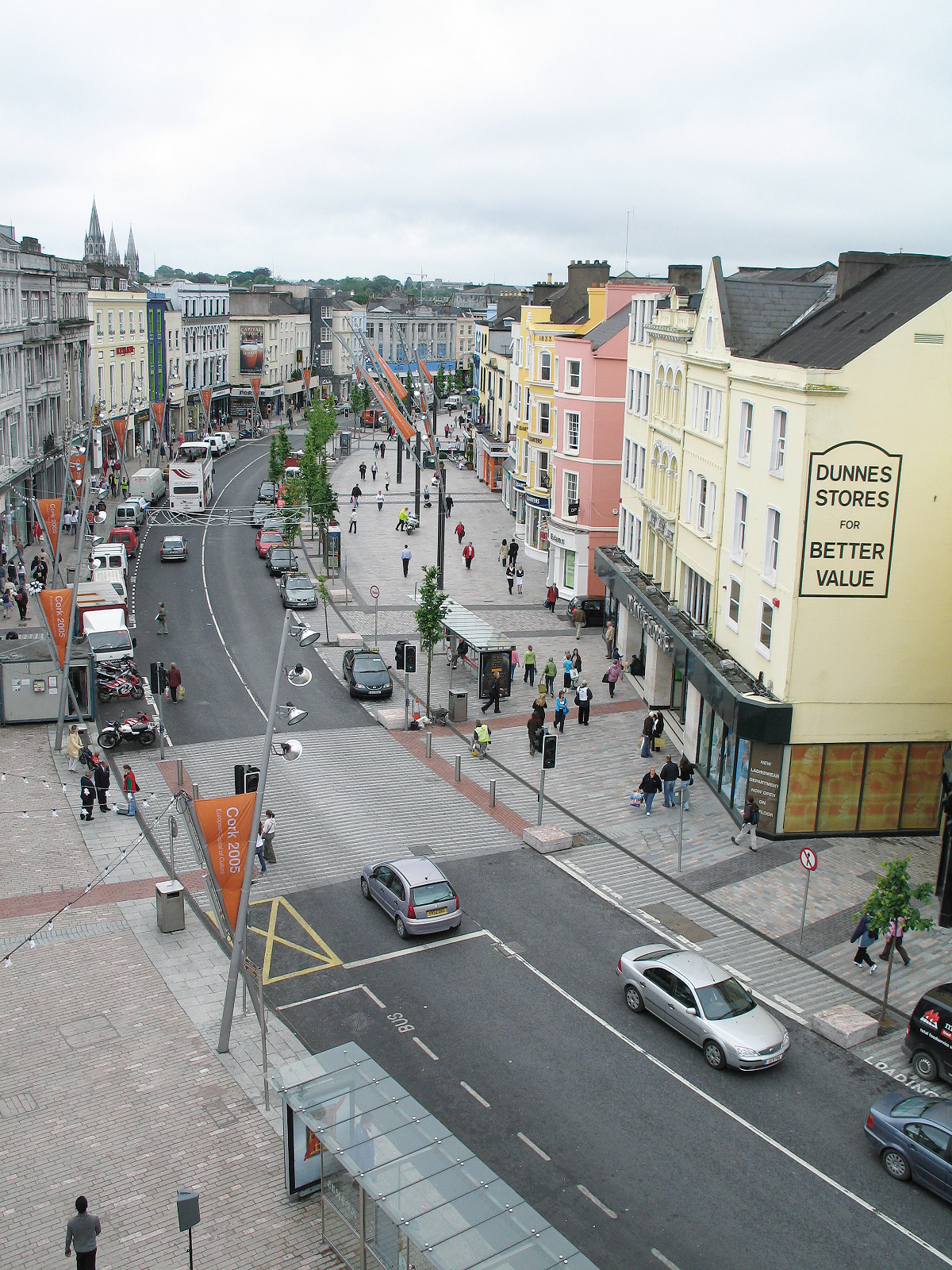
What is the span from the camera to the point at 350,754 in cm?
3266

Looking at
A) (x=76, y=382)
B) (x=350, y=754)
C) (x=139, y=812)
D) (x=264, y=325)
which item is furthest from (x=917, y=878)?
(x=264, y=325)

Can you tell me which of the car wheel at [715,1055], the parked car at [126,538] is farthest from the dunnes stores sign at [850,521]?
the parked car at [126,538]

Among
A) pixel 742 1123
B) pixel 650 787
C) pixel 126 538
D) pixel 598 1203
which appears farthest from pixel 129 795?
pixel 126 538

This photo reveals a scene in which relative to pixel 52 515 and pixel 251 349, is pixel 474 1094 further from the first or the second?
pixel 251 349

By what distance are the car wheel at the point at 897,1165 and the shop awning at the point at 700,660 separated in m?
11.6

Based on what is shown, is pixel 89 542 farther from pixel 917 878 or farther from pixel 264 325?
pixel 264 325

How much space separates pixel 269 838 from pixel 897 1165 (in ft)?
48.3

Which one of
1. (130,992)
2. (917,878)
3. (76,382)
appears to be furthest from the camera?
(76,382)

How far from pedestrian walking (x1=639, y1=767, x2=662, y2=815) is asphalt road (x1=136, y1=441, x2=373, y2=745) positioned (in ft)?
33.6

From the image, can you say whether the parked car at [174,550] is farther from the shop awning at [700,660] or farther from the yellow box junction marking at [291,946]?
the yellow box junction marking at [291,946]

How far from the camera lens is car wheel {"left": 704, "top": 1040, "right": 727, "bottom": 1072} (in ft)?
60.4

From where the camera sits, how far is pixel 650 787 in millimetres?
28500

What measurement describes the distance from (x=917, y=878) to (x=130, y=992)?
16578 mm

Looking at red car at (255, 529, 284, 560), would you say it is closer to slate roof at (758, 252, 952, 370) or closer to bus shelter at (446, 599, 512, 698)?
bus shelter at (446, 599, 512, 698)
